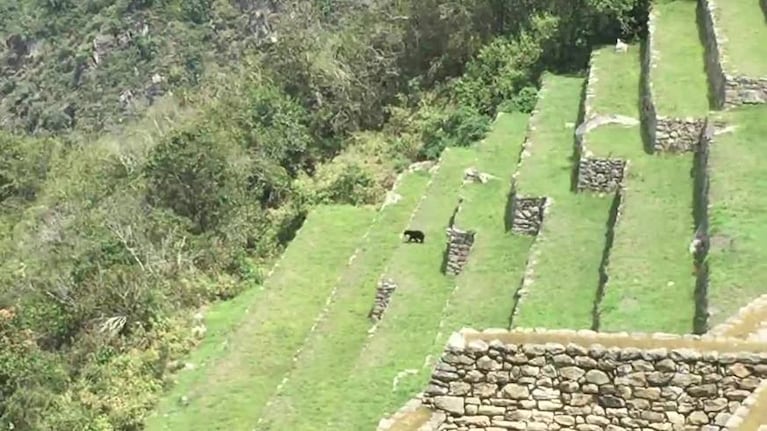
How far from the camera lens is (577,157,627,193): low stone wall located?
52.5 ft

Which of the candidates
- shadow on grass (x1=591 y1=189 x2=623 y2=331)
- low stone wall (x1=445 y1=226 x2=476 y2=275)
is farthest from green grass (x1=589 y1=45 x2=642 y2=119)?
low stone wall (x1=445 y1=226 x2=476 y2=275)

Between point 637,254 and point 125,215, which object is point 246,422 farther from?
point 125,215

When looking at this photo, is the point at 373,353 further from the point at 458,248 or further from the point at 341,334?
the point at 458,248

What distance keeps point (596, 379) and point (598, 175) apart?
858 cm

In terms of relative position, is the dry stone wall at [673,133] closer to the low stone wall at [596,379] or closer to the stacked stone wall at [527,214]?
the stacked stone wall at [527,214]

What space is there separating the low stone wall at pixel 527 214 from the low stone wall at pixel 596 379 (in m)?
7.90

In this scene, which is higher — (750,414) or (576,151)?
(750,414)

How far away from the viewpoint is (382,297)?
15.9 metres

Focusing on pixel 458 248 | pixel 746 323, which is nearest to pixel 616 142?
pixel 458 248

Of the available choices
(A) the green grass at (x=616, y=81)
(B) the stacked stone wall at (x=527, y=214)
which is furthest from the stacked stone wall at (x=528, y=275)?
(A) the green grass at (x=616, y=81)

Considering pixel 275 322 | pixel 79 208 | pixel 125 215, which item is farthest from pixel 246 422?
pixel 79 208

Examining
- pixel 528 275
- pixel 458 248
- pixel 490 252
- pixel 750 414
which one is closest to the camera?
pixel 750 414

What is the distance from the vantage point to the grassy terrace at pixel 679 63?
1712 cm

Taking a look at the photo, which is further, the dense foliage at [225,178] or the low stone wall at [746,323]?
the dense foliage at [225,178]
